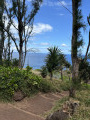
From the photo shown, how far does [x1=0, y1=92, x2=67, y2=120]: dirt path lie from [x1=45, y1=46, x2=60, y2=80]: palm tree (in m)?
5.70

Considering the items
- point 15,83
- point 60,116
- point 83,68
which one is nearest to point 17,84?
point 15,83

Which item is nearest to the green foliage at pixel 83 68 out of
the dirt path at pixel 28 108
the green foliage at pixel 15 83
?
the dirt path at pixel 28 108

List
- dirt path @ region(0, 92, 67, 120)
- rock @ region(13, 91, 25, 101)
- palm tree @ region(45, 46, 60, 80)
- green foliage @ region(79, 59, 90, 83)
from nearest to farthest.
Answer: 1. dirt path @ region(0, 92, 67, 120)
2. rock @ region(13, 91, 25, 101)
3. green foliage @ region(79, 59, 90, 83)
4. palm tree @ region(45, 46, 60, 80)

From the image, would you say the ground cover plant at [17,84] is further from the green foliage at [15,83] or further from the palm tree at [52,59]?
the palm tree at [52,59]

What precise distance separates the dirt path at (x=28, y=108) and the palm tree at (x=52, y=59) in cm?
570

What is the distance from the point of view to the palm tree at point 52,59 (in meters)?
12.9

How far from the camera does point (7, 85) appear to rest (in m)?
5.97

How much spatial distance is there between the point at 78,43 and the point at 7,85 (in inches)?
141

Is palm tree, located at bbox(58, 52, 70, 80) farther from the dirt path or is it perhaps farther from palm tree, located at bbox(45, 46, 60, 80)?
the dirt path

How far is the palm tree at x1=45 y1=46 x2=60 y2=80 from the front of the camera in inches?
507

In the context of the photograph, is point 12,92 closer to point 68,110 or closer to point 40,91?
point 40,91

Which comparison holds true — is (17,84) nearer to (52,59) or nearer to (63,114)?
(63,114)

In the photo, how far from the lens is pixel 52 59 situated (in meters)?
12.9

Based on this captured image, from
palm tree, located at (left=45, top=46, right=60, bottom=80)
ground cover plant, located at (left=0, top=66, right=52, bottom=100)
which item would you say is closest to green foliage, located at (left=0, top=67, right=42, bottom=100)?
ground cover plant, located at (left=0, top=66, right=52, bottom=100)
